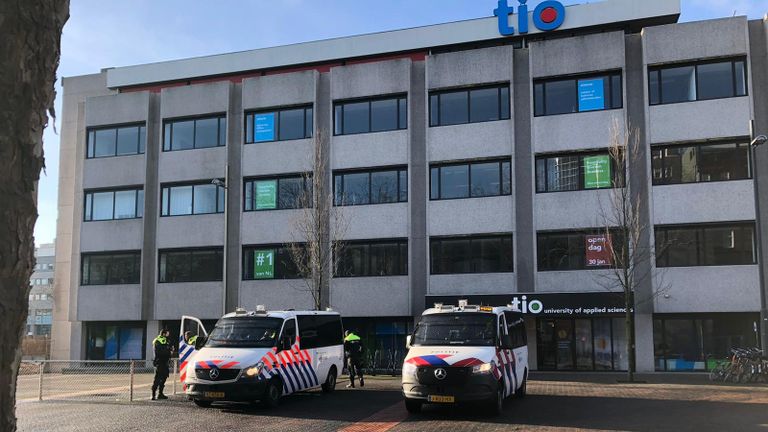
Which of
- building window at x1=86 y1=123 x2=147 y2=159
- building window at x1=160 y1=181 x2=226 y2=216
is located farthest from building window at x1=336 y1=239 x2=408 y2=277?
Answer: building window at x1=86 y1=123 x2=147 y2=159

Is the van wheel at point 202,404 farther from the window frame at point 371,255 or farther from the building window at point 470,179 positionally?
the building window at point 470,179

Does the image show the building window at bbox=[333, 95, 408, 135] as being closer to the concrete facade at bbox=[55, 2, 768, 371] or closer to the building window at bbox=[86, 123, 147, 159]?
the concrete facade at bbox=[55, 2, 768, 371]

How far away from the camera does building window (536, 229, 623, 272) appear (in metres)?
26.6

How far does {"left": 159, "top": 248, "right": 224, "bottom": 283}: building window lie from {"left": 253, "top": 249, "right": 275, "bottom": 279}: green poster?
64.5 inches

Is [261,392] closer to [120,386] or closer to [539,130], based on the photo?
[120,386]

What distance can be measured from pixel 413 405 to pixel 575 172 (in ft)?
53.2

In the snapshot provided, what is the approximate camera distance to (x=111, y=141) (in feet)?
113

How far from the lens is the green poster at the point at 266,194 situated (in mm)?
31453

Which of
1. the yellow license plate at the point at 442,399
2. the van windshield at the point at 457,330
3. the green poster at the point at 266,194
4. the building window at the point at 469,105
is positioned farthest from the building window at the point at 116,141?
the yellow license plate at the point at 442,399

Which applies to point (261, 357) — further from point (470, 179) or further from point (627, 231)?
point (470, 179)

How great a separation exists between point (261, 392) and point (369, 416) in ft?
8.34

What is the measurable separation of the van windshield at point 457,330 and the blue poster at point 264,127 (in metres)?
18.6

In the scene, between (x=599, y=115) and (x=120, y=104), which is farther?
(x=120, y=104)

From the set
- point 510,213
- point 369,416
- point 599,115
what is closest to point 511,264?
point 510,213
